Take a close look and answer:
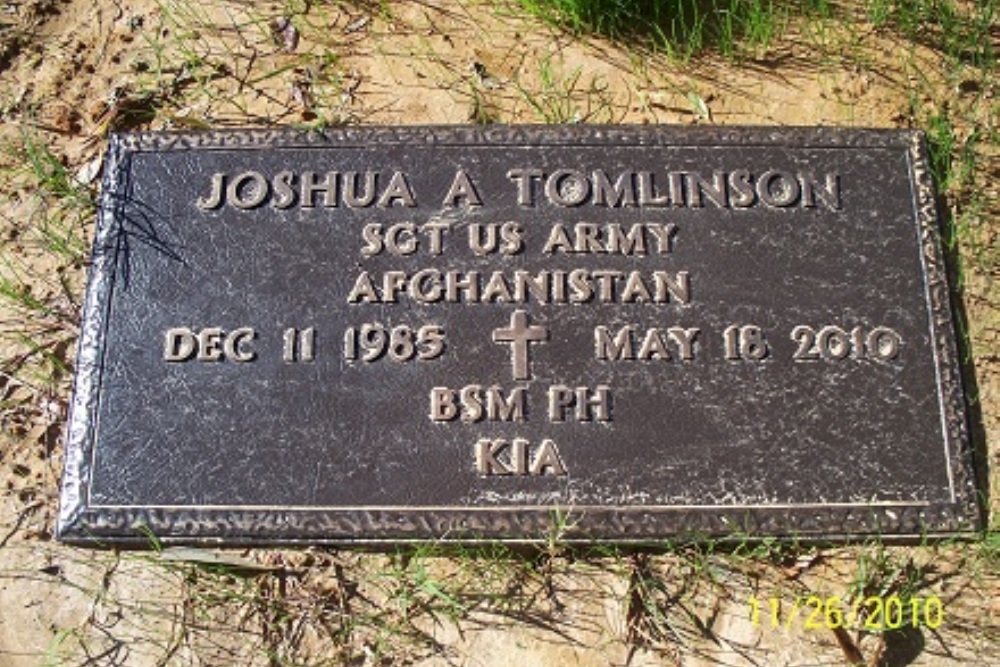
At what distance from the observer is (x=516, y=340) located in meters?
2.52

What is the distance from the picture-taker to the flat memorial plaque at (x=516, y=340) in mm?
2426

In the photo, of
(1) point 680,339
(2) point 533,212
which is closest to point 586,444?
(1) point 680,339

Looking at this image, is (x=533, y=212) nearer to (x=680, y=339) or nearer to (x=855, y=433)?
(x=680, y=339)

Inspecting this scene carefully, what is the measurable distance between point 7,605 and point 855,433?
212 cm

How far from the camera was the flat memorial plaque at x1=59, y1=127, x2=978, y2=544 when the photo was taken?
2.43m

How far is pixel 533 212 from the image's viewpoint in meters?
2.65
